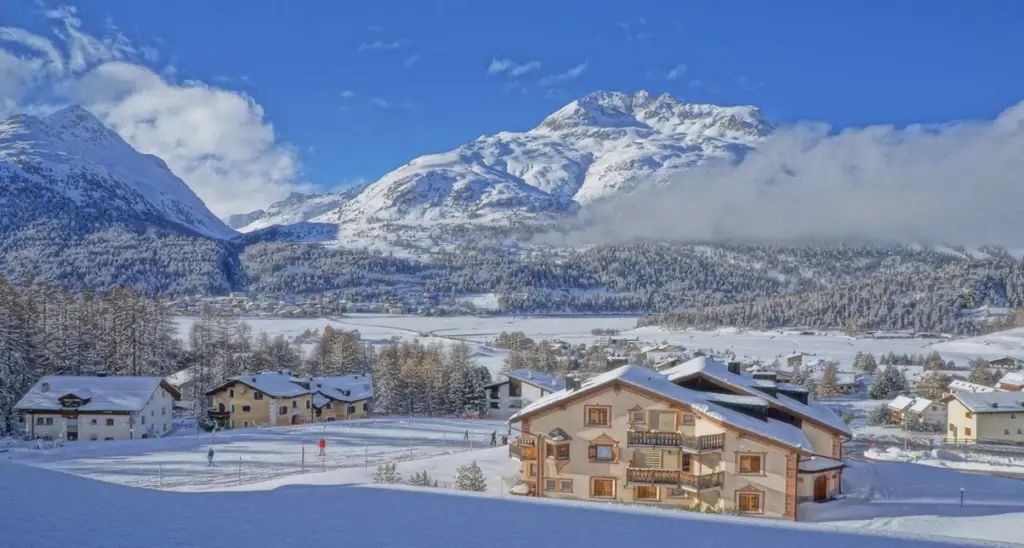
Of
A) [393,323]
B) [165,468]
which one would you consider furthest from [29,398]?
[393,323]

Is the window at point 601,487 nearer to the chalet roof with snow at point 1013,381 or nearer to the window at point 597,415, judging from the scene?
the window at point 597,415

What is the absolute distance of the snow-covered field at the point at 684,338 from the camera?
12644cm

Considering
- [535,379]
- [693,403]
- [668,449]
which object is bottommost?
[535,379]

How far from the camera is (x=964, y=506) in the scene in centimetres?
2509

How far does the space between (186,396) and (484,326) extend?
116 m

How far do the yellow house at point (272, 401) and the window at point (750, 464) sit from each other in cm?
4056

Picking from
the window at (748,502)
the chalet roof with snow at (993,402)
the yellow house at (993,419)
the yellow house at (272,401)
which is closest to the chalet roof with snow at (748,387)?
the window at (748,502)

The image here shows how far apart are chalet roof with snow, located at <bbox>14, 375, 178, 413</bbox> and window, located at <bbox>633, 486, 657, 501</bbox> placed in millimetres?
33166

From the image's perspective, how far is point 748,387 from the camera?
94.5 feet

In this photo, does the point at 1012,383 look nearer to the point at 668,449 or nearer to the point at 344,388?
the point at 668,449

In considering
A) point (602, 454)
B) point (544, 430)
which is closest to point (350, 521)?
point (544, 430)

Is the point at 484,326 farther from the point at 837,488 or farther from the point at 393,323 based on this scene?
the point at 837,488

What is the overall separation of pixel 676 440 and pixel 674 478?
51.2 inches

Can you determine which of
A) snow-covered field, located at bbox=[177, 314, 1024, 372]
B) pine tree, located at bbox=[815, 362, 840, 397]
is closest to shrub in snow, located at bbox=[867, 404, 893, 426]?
pine tree, located at bbox=[815, 362, 840, 397]
